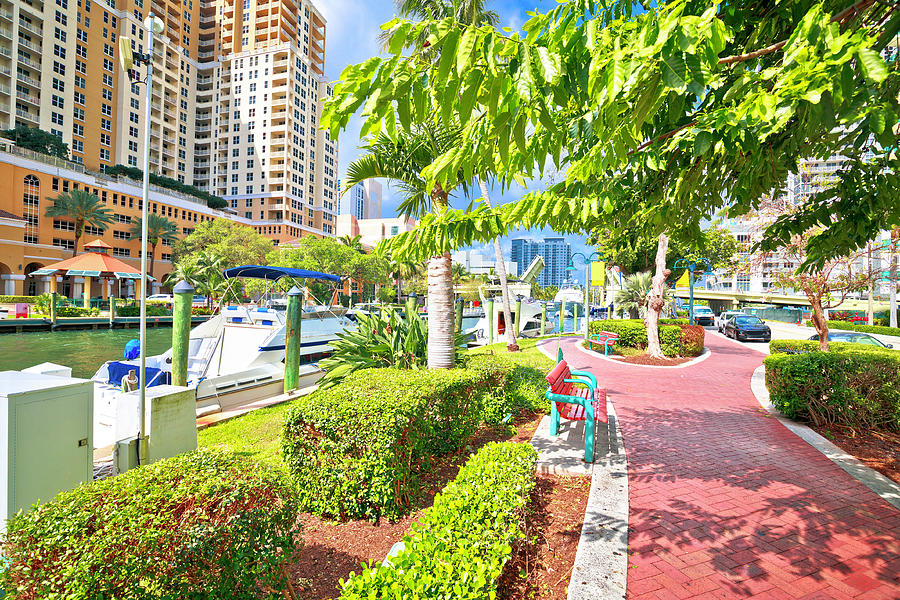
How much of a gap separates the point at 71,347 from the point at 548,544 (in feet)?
98.1

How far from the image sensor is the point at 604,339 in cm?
1791

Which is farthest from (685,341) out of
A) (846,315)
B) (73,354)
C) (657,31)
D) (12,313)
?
(12,313)

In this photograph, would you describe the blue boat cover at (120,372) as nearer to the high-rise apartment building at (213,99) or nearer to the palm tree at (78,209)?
the palm tree at (78,209)

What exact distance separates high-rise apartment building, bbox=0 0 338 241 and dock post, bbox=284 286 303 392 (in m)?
59.8

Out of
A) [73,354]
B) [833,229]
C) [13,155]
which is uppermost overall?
[13,155]

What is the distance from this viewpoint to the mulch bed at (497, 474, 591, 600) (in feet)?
9.50

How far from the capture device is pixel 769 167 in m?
3.61

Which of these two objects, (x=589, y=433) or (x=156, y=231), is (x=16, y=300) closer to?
(x=156, y=231)

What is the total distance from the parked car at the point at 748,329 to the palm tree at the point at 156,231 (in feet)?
196

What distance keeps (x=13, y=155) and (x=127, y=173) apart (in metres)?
15.7

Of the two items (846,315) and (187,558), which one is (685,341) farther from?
(846,315)

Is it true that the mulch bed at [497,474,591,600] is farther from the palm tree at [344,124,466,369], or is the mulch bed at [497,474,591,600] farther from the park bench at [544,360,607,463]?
the palm tree at [344,124,466,369]

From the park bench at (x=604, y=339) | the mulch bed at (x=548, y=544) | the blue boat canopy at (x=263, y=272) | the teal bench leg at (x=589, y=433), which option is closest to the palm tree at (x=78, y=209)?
the blue boat canopy at (x=263, y=272)

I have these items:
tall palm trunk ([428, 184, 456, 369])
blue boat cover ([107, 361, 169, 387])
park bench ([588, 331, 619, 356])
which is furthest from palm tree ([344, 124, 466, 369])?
park bench ([588, 331, 619, 356])
